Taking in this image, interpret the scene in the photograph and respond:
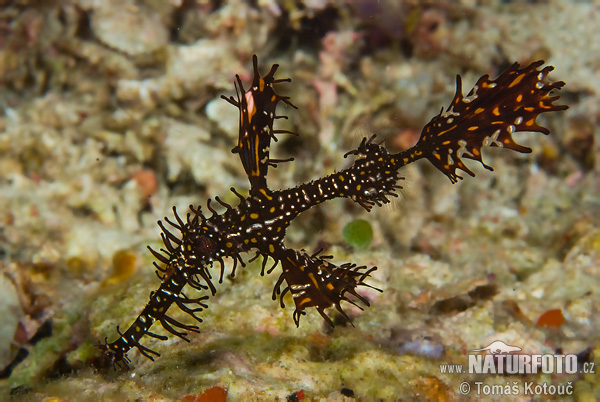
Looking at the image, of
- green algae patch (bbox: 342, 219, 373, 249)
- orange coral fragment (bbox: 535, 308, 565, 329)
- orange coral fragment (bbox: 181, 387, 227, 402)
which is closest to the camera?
orange coral fragment (bbox: 181, 387, 227, 402)

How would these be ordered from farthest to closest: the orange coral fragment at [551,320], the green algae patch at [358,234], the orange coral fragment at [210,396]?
the green algae patch at [358,234] → the orange coral fragment at [551,320] → the orange coral fragment at [210,396]

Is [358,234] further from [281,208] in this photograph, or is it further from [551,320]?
[551,320]

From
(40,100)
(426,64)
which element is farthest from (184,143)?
(426,64)

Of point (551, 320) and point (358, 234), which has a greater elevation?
point (358, 234)

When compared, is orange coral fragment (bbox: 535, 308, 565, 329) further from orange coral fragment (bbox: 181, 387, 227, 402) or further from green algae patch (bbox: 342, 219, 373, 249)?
orange coral fragment (bbox: 181, 387, 227, 402)

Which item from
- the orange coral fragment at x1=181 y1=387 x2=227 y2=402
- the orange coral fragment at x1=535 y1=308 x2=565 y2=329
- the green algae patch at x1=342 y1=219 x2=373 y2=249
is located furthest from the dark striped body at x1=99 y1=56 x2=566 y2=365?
the orange coral fragment at x1=535 y1=308 x2=565 y2=329

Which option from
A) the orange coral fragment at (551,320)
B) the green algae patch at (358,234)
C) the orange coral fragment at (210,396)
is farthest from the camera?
the green algae patch at (358,234)

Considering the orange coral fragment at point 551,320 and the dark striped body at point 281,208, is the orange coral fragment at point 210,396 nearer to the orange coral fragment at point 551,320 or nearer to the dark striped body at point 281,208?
A: the dark striped body at point 281,208

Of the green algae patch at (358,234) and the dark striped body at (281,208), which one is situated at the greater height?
the green algae patch at (358,234)

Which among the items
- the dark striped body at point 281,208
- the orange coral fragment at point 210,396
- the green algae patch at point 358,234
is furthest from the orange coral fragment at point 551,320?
the orange coral fragment at point 210,396

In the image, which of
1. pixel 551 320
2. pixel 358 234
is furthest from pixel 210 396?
pixel 551 320

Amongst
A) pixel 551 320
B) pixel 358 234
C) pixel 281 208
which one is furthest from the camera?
pixel 358 234

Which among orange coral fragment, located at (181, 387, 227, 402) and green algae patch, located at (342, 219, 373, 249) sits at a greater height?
green algae patch, located at (342, 219, 373, 249)
